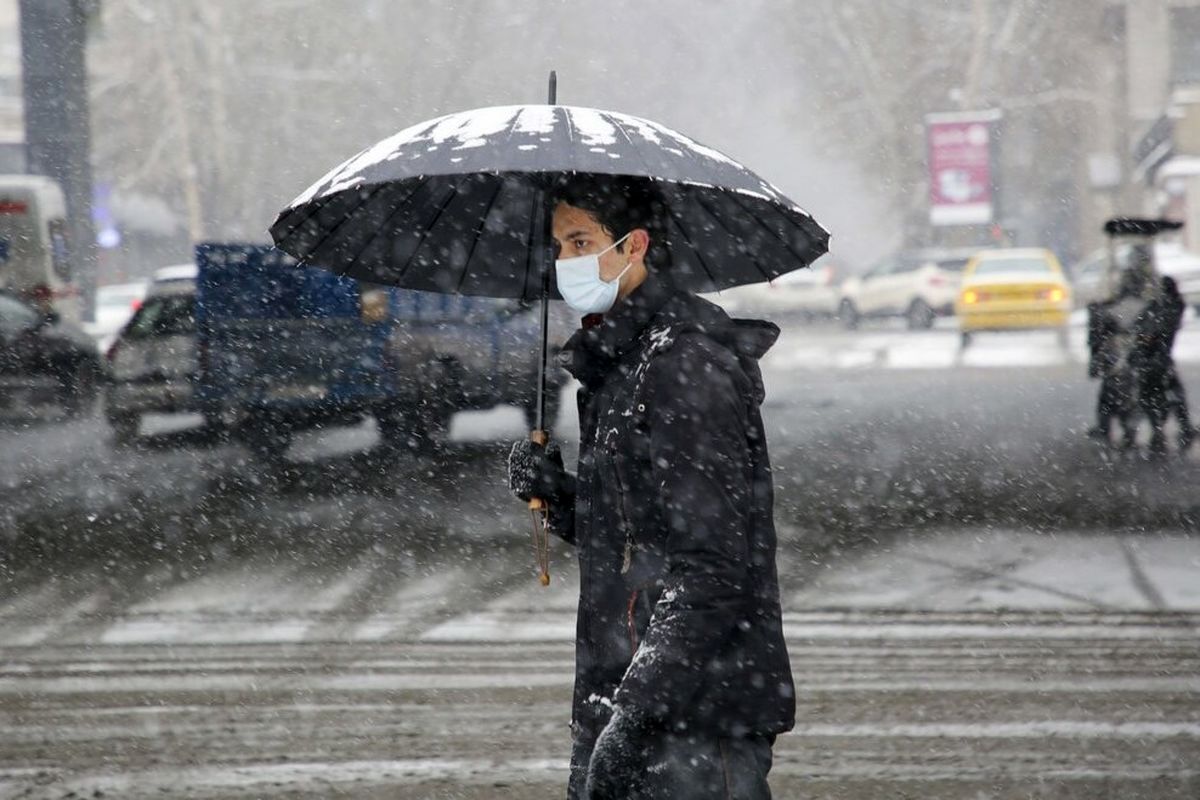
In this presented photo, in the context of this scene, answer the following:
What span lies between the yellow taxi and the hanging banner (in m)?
5.43

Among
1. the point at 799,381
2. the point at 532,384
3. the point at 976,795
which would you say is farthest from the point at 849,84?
the point at 976,795

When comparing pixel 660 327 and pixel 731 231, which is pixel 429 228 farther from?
pixel 660 327

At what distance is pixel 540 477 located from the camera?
3264 millimetres

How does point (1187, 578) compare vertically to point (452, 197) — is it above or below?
below

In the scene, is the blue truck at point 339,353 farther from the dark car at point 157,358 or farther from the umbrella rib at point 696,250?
the umbrella rib at point 696,250

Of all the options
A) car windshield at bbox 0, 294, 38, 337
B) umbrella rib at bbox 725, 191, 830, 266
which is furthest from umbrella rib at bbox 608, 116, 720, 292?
car windshield at bbox 0, 294, 38, 337

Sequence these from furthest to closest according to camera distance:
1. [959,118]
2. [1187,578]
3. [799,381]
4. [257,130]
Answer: [257,130] → [959,118] → [799,381] → [1187,578]

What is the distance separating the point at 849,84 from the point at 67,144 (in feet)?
59.3

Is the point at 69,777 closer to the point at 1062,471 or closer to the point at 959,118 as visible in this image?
the point at 1062,471

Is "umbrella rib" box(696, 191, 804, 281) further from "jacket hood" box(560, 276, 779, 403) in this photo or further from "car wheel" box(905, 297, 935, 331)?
"car wheel" box(905, 297, 935, 331)

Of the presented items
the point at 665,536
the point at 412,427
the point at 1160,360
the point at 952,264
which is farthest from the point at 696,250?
the point at 952,264

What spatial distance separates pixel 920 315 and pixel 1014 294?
5044 millimetres

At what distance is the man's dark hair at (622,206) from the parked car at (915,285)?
24.2m

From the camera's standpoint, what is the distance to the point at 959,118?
3170 centimetres
